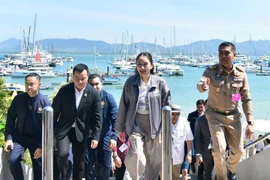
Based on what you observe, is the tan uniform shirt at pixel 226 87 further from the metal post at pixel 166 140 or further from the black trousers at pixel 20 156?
the black trousers at pixel 20 156

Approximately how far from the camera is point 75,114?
15.0 feet

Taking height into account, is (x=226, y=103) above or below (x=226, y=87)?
below

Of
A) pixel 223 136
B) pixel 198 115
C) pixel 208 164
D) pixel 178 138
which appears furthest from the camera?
pixel 198 115

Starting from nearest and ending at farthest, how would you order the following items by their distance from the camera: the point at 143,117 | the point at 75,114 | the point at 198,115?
the point at 143,117 → the point at 75,114 → the point at 198,115

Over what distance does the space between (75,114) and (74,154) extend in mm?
570

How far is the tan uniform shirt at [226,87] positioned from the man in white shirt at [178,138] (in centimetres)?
86

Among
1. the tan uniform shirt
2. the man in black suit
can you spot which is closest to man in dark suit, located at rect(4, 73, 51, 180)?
the man in black suit

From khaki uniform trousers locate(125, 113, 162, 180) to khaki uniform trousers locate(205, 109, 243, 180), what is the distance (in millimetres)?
811

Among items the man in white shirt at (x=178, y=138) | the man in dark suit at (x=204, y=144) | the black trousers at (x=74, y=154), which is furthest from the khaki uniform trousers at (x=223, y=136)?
the black trousers at (x=74, y=154)

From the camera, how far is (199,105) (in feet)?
20.8

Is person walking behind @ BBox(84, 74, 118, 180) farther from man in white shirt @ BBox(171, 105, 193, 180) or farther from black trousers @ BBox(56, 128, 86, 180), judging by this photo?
man in white shirt @ BBox(171, 105, 193, 180)

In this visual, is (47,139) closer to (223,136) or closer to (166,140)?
(166,140)

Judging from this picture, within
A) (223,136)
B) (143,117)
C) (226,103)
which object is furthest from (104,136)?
(226,103)

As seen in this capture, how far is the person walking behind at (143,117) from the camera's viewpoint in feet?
13.9
